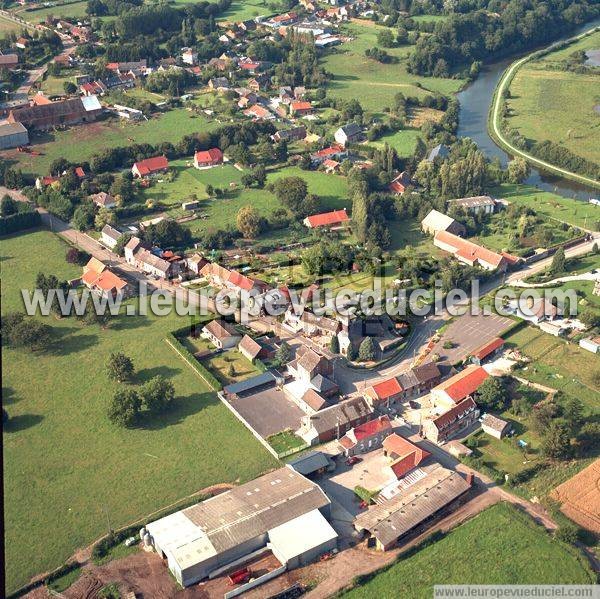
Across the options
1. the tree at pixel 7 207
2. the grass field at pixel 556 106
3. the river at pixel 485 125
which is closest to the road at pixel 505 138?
the river at pixel 485 125

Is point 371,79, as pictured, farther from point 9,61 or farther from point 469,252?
point 469,252

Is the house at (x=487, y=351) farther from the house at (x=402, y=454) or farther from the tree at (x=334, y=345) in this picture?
the house at (x=402, y=454)

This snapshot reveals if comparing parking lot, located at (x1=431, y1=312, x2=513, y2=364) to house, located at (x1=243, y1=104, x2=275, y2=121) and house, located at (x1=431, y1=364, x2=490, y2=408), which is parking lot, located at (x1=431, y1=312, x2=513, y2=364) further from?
house, located at (x1=243, y1=104, x2=275, y2=121)

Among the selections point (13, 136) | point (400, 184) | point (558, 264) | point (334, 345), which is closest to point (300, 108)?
point (400, 184)

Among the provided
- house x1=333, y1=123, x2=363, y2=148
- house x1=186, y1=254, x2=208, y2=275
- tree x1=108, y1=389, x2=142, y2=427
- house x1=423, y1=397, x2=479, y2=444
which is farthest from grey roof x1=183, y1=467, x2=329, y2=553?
house x1=333, y1=123, x2=363, y2=148

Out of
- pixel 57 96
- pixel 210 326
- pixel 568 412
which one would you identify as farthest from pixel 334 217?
pixel 57 96
